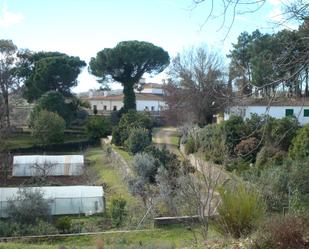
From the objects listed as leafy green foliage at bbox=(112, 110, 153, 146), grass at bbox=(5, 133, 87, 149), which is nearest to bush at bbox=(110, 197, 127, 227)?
leafy green foliage at bbox=(112, 110, 153, 146)

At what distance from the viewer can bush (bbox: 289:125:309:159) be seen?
63.5 feet

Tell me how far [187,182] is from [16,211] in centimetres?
757

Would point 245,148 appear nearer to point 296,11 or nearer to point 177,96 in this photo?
point 296,11

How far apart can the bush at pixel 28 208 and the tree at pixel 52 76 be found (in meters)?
32.4

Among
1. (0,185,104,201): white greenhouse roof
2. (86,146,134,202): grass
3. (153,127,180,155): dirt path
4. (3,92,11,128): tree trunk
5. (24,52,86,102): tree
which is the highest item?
(24,52,86,102): tree

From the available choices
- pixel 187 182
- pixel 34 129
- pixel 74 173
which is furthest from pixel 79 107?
pixel 187 182

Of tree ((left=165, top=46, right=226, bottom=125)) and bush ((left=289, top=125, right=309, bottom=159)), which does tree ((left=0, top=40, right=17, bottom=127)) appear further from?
bush ((left=289, top=125, right=309, bottom=159))

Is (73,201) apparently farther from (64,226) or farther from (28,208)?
(64,226)

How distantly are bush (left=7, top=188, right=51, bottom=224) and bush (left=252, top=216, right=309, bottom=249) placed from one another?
11.9 metres

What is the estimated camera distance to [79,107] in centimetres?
5500

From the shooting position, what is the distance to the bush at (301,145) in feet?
63.5

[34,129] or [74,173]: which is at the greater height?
[34,129]

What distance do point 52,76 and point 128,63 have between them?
8.10m

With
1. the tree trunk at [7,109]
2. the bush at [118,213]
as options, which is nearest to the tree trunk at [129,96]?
the tree trunk at [7,109]
